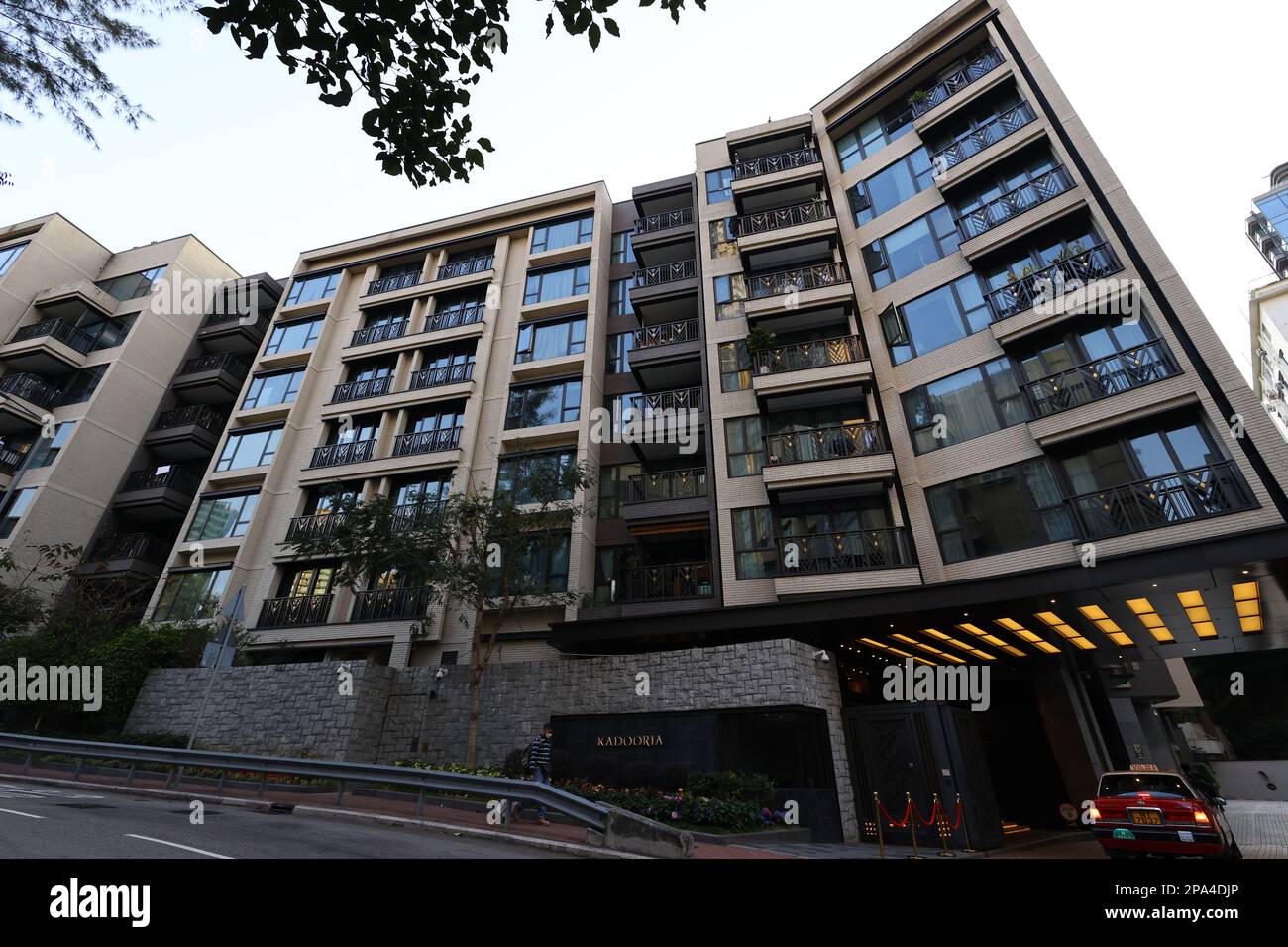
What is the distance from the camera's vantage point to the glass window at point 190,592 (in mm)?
24656

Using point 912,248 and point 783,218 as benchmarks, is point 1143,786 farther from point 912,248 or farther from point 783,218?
point 783,218

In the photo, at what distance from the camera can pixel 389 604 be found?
889 inches

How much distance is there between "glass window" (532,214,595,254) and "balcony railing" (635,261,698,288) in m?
5.27

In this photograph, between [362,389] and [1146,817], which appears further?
[362,389]

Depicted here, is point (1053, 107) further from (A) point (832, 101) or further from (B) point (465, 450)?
(B) point (465, 450)

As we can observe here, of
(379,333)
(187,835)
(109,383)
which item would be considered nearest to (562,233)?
(379,333)

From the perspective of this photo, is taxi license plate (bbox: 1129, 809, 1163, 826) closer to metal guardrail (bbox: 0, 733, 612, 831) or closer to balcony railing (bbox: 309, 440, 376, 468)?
metal guardrail (bbox: 0, 733, 612, 831)

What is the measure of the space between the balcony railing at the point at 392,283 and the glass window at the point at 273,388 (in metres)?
5.66

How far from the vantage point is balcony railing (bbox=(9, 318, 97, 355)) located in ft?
106

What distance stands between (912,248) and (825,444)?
333 inches

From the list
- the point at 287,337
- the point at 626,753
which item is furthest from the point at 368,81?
the point at 287,337

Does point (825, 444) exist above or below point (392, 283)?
below

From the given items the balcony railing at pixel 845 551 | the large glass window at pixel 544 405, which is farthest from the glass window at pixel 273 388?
the balcony railing at pixel 845 551

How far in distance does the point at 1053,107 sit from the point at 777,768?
853 inches
